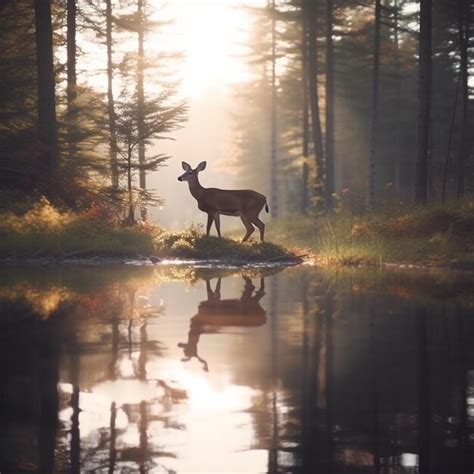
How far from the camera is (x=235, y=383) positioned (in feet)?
20.7

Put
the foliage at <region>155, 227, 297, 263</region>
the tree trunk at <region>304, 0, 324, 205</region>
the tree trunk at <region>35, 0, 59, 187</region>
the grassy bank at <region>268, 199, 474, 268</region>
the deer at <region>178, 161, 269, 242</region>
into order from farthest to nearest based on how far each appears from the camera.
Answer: the tree trunk at <region>304, 0, 324, 205</region> < the tree trunk at <region>35, 0, 59, 187</region> < the deer at <region>178, 161, 269, 242</region> < the foliage at <region>155, 227, 297, 263</region> < the grassy bank at <region>268, 199, 474, 268</region>

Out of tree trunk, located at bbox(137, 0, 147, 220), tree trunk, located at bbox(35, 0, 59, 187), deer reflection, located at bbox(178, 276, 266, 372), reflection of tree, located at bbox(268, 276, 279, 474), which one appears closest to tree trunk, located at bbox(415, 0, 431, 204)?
tree trunk, located at bbox(137, 0, 147, 220)

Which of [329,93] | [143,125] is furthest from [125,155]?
[329,93]

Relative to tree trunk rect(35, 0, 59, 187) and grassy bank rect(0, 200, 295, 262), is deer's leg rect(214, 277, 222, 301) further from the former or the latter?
tree trunk rect(35, 0, 59, 187)

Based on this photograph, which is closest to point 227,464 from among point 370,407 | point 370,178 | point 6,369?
point 370,407

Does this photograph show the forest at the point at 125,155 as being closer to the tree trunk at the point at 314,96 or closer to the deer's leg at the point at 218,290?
the tree trunk at the point at 314,96

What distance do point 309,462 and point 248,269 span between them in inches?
531

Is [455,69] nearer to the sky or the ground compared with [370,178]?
nearer to the sky

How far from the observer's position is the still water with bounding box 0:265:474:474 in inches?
179

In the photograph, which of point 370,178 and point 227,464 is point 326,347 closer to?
point 227,464

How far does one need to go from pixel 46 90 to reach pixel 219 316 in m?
15.5

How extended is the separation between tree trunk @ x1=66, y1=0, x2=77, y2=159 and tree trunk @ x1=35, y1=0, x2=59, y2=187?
53.9 inches

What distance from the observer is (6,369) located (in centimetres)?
668

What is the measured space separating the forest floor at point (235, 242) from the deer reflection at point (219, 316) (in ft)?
23.0
